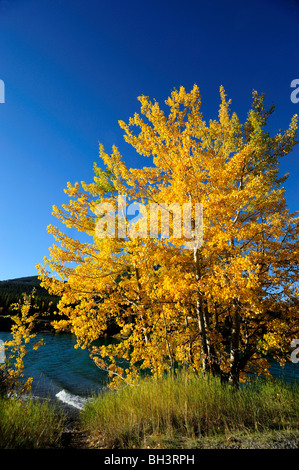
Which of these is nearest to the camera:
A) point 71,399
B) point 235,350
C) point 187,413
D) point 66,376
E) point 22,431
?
point 22,431

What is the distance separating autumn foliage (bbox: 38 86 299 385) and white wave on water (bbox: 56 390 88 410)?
6.49 metres

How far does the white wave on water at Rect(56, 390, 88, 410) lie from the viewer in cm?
1142

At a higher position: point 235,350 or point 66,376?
point 235,350

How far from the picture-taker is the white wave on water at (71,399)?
450 inches

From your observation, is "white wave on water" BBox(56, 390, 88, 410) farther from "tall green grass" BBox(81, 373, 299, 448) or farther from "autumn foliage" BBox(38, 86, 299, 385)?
"tall green grass" BBox(81, 373, 299, 448)

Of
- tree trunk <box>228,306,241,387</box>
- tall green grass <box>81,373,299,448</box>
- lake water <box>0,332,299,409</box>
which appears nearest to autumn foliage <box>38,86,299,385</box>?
tree trunk <box>228,306,241,387</box>

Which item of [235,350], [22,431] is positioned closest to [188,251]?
[235,350]

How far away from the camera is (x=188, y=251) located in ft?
24.3

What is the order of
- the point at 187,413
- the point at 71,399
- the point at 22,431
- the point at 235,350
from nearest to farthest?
the point at 22,431
the point at 187,413
the point at 235,350
the point at 71,399

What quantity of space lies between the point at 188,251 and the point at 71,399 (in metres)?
11.5

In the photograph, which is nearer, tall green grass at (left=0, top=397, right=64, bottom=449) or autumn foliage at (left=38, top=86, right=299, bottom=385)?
tall green grass at (left=0, top=397, right=64, bottom=449)

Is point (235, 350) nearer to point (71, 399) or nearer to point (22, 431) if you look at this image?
point (22, 431)

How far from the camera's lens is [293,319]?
718cm
